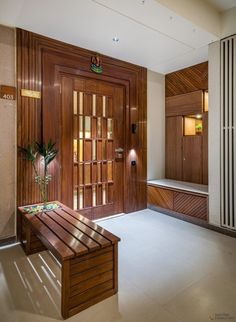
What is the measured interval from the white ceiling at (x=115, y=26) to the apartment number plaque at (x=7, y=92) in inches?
34.9

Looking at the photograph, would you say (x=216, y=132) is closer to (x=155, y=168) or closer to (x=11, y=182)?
(x=155, y=168)

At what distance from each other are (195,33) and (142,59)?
4.01 ft

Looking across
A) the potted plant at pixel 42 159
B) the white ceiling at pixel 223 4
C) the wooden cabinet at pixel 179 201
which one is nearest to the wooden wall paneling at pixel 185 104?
the white ceiling at pixel 223 4

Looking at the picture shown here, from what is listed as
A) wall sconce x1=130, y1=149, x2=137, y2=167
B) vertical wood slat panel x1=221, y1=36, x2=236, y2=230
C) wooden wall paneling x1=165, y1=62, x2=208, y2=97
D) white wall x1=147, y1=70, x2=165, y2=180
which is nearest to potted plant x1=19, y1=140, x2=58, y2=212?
wall sconce x1=130, y1=149, x2=137, y2=167

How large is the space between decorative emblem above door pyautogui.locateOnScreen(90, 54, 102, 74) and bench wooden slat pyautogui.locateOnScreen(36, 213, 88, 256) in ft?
8.71

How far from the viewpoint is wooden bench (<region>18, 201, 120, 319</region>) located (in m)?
1.83

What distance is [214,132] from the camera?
11.9 feet

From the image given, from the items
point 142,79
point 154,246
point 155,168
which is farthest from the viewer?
point 155,168

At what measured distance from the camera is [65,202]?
3719 mm

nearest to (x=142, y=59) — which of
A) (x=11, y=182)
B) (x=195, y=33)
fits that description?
(x=195, y=33)

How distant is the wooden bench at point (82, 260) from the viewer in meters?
1.83

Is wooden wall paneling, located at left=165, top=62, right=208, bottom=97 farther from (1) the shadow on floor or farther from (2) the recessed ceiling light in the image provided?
(1) the shadow on floor

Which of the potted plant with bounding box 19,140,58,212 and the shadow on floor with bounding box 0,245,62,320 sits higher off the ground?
the potted plant with bounding box 19,140,58,212

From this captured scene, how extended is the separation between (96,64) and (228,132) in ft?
8.48
